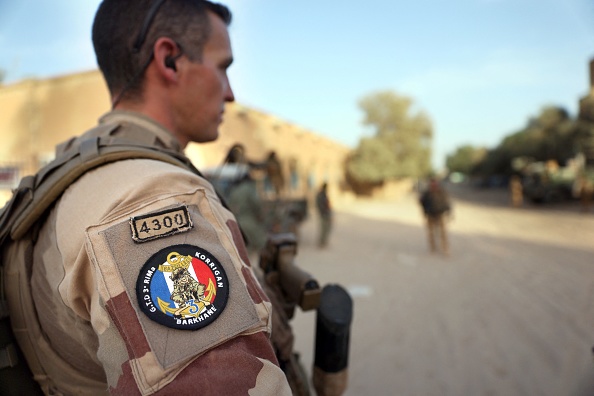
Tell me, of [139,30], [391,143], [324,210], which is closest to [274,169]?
[324,210]

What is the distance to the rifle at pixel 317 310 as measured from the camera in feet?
3.67

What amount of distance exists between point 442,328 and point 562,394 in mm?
1347

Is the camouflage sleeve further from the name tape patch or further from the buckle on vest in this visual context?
the buckle on vest

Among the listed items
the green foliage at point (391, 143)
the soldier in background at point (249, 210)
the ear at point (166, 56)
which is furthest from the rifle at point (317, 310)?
the green foliage at point (391, 143)

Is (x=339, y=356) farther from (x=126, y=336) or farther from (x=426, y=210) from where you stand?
(x=426, y=210)

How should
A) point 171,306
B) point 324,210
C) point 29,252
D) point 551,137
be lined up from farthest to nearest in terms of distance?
1. point 551,137
2. point 324,210
3. point 29,252
4. point 171,306

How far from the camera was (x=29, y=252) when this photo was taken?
77 centimetres

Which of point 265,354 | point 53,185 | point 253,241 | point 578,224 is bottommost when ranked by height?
point 578,224

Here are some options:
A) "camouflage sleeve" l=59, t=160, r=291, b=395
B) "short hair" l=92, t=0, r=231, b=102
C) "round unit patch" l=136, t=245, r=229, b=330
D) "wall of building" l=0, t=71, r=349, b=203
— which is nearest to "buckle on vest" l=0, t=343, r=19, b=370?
"camouflage sleeve" l=59, t=160, r=291, b=395

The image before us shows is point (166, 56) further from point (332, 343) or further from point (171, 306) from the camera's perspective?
point (332, 343)

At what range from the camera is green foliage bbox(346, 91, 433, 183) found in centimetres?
2438

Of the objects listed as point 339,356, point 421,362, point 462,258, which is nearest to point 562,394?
point 421,362

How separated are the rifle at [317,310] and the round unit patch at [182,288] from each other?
0.54 meters

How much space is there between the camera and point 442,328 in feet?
12.6
